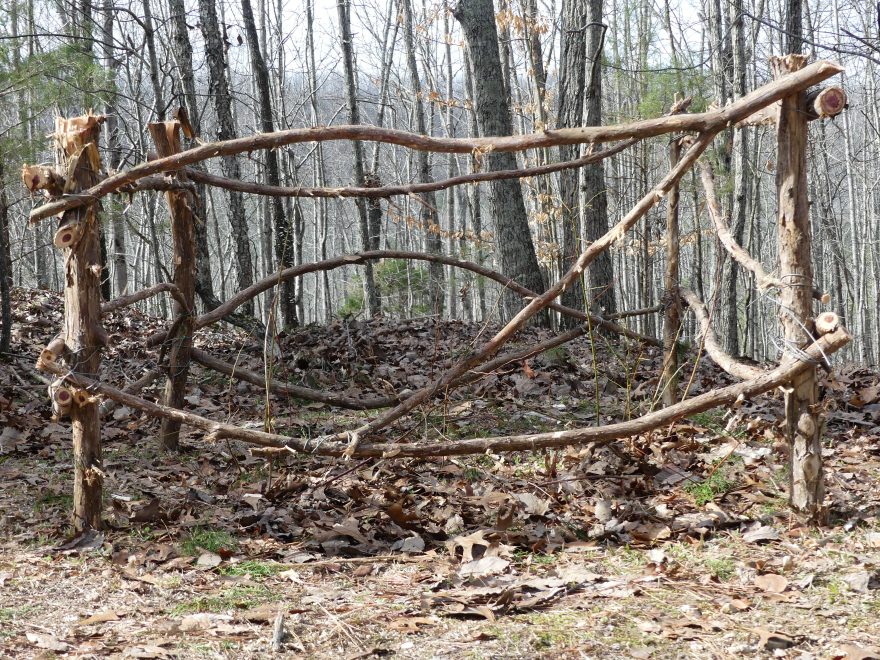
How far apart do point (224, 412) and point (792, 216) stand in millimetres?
4504

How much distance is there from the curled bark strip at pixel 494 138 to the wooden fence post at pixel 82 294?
0.11 metres

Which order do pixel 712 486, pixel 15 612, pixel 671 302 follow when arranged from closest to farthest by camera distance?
pixel 15 612 → pixel 712 486 → pixel 671 302

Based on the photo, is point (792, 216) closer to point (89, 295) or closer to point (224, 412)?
point (89, 295)

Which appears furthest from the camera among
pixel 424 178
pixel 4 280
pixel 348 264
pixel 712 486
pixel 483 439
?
pixel 424 178

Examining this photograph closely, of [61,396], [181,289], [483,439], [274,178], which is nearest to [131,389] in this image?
[61,396]

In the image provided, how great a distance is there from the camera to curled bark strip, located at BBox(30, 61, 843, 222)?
3.00 meters

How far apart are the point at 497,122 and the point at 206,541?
6299 mm

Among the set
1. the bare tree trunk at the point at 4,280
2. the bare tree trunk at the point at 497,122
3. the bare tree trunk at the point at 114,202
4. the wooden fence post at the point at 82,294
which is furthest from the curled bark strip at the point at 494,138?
the bare tree trunk at the point at 114,202

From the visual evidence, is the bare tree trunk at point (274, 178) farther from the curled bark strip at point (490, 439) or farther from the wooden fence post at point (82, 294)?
the curled bark strip at point (490, 439)

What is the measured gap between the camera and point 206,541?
11.4ft

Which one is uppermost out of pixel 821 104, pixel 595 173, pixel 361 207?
pixel 361 207

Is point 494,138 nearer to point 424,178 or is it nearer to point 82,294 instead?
point 82,294

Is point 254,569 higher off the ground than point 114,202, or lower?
lower

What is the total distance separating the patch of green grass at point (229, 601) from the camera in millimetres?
2752
